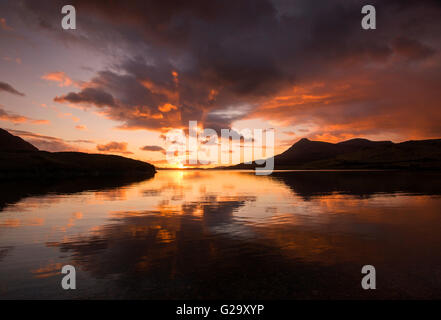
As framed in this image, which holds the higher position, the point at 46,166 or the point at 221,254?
the point at 46,166

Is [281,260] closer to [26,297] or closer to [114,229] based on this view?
[26,297]

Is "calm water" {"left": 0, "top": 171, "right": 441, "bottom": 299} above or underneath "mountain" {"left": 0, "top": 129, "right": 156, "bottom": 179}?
underneath

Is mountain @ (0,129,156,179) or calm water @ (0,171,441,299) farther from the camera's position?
mountain @ (0,129,156,179)

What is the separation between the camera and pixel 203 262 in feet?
41.5

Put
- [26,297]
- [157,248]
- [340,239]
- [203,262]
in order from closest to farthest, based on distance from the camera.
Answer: [26,297] < [203,262] < [157,248] < [340,239]

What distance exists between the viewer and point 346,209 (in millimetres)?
28188

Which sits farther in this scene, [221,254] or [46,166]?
[46,166]

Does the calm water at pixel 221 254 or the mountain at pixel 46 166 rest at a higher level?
the mountain at pixel 46 166

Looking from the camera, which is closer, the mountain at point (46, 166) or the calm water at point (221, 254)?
the calm water at point (221, 254)

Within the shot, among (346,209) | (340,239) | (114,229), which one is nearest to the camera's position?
(340,239)
